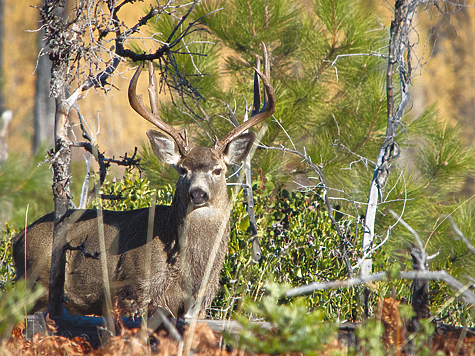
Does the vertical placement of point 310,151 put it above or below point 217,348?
above

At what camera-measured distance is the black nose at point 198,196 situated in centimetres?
365

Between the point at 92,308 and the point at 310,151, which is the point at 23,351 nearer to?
the point at 92,308

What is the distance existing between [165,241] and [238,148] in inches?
41.4

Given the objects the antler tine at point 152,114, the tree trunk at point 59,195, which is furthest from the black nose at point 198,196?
the tree trunk at point 59,195

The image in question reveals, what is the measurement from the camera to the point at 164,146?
4.42 meters

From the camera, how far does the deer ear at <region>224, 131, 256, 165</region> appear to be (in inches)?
168

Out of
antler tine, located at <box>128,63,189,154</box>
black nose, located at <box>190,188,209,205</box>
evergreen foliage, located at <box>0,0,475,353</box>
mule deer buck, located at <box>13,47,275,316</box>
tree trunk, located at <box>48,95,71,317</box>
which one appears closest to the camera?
tree trunk, located at <box>48,95,71,317</box>

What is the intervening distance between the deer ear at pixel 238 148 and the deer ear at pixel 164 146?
0.43 metres

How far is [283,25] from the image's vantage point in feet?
18.5

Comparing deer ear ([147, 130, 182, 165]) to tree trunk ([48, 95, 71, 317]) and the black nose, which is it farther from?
tree trunk ([48, 95, 71, 317])

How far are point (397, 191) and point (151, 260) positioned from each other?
9.51ft

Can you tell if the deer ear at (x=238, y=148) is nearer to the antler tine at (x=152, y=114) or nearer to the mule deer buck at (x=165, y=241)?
the mule deer buck at (x=165, y=241)

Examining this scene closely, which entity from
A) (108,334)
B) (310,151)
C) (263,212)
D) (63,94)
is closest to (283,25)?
(310,151)

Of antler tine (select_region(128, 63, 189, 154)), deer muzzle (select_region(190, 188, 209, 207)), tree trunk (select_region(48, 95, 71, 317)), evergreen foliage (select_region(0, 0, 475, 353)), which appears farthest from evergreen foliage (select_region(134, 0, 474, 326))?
tree trunk (select_region(48, 95, 71, 317))
